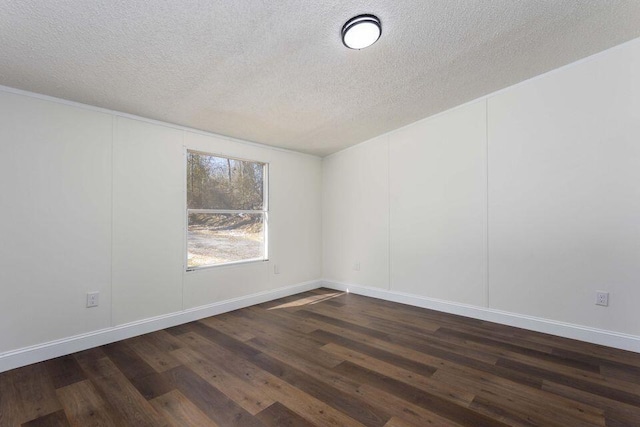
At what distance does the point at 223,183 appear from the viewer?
375cm

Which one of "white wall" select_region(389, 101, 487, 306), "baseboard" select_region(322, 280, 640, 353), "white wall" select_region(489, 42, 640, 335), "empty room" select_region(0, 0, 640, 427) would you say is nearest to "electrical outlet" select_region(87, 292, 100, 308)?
"empty room" select_region(0, 0, 640, 427)

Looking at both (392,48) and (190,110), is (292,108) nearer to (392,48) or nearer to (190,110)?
(190,110)

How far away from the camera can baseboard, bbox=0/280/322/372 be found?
233cm

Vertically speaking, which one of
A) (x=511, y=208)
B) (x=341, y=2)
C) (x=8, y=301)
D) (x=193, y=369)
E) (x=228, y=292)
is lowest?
(x=193, y=369)

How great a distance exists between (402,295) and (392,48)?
2.99 meters

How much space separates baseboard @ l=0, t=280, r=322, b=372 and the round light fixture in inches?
124

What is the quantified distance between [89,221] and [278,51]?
228 centimetres

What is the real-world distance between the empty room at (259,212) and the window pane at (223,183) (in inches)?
1.2

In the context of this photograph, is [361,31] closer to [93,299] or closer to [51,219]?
[51,219]

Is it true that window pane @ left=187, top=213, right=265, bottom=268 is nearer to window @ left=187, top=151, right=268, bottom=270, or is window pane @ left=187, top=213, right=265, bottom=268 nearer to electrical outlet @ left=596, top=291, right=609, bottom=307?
window @ left=187, top=151, right=268, bottom=270

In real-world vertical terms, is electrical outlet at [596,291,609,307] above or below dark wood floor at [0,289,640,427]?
above

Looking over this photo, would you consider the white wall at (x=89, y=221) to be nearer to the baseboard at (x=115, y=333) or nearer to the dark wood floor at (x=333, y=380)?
the baseboard at (x=115, y=333)

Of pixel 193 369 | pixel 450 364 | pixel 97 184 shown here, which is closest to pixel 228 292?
pixel 193 369

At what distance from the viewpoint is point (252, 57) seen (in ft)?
7.23
